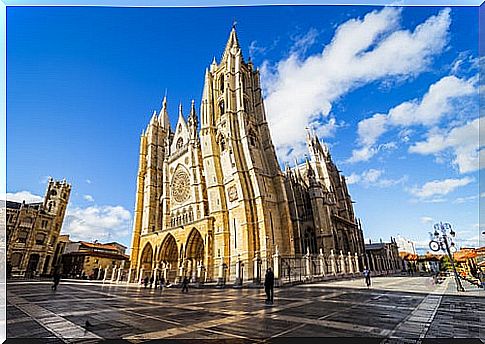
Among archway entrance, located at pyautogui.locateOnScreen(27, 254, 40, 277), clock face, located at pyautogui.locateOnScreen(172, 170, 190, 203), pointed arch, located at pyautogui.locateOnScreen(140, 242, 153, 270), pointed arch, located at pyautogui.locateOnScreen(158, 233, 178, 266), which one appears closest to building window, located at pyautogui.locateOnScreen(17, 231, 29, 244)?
archway entrance, located at pyautogui.locateOnScreen(27, 254, 40, 277)

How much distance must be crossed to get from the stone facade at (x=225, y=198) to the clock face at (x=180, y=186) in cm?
9

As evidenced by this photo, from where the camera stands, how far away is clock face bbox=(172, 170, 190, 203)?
2428 centimetres

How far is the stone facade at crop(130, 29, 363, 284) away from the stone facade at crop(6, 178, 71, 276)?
305 inches

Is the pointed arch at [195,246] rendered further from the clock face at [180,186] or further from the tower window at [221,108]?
the tower window at [221,108]

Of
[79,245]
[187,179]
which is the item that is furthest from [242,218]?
[79,245]

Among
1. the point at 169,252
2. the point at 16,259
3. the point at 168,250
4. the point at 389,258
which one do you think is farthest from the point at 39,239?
the point at 389,258

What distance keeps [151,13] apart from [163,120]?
2896 cm

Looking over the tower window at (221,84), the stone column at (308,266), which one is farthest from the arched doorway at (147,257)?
the stone column at (308,266)

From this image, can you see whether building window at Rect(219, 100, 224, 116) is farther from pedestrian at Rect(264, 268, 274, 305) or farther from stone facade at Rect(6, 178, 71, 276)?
pedestrian at Rect(264, 268, 274, 305)

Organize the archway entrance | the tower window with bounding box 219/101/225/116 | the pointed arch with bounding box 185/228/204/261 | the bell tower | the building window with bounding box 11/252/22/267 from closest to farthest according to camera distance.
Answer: the bell tower, the pointed arch with bounding box 185/228/204/261, the tower window with bounding box 219/101/225/116, the building window with bounding box 11/252/22/267, the archway entrance

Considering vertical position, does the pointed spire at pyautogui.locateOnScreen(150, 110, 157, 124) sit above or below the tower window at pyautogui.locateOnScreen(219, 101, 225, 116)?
above

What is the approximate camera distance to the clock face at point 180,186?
79.7ft

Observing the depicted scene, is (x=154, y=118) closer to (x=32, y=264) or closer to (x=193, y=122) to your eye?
(x=193, y=122)

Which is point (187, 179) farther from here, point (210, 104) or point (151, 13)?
point (151, 13)
